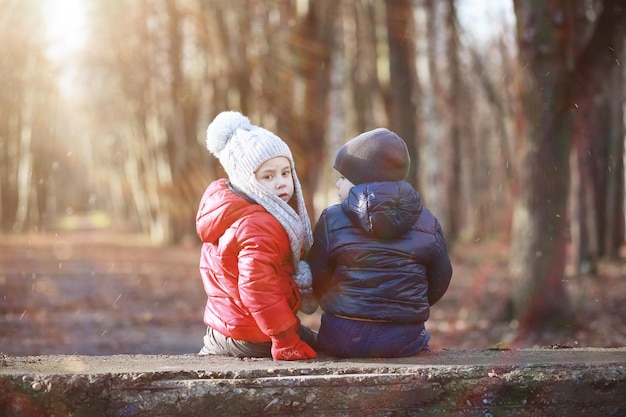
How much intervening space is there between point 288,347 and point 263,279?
0.47 metres

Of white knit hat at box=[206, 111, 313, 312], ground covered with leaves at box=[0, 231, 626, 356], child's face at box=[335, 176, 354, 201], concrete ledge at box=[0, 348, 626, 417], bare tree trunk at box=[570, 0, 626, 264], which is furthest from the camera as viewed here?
bare tree trunk at box=[570, 0, 626, 264]

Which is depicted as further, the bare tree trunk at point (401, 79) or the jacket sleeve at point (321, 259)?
the bare tree trunk at point (401, 79)

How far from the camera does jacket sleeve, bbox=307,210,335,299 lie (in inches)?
179

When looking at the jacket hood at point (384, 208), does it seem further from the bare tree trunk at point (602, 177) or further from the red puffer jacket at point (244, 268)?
the bare tree trunk at point (602, 177)

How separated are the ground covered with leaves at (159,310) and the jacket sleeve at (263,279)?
1.54 m

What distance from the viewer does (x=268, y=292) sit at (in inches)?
165

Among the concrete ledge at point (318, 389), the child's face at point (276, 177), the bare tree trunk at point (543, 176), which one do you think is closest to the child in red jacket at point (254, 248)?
the child's face at point (276, 177)

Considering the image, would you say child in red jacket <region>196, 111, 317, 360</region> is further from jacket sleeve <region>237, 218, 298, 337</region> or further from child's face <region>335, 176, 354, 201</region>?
child's face <region>335, 176, 354, 201</region>

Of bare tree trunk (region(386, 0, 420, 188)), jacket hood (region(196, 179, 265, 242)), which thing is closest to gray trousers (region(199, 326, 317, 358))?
jacket hood (region(196, 179, 265, 242))

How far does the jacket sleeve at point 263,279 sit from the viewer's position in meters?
4.20

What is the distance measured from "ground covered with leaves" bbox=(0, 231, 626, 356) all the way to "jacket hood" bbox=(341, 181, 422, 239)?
116 centimetres

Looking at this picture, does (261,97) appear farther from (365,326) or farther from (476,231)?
(476,231)

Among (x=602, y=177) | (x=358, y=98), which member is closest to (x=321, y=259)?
(x=602, y=177)

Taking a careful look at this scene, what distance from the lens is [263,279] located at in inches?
165
